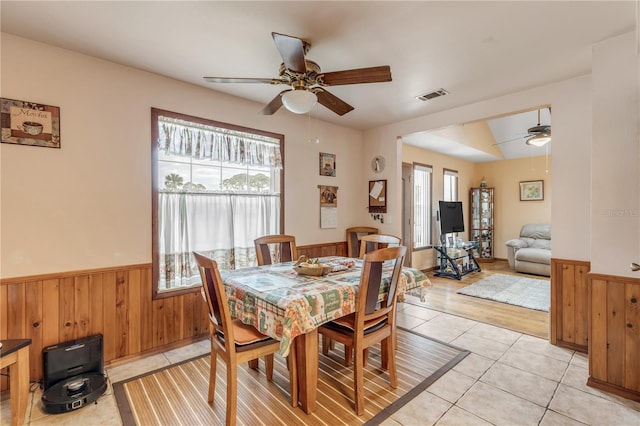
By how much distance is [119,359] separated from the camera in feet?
8.20

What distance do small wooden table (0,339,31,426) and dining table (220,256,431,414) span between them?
4.15ft

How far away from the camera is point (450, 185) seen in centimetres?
672

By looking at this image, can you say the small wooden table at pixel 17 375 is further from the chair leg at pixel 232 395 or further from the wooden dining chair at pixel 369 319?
the wooden dining chair at pixel 369 319

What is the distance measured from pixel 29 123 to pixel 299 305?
2.37m

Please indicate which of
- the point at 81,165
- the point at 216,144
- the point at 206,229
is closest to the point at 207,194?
the point at 206,229

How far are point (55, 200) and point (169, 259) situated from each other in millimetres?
977

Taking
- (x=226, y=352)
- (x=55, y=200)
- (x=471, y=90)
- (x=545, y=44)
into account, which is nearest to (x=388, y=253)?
(x=226, y=352)

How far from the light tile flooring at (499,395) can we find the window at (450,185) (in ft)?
13.4

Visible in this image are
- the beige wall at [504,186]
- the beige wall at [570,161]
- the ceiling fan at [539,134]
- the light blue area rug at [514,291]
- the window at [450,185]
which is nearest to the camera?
the beige wall at [570,161]

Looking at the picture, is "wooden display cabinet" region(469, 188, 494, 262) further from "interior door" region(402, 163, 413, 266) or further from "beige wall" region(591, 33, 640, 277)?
"beige wall" region(591, 33, 640, 277)

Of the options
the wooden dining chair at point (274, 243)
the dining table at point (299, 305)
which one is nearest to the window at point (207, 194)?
the wooden dining chair at point (274, 243)

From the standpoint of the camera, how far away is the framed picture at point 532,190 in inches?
263

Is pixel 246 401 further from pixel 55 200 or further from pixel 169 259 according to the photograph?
pixel 55 200

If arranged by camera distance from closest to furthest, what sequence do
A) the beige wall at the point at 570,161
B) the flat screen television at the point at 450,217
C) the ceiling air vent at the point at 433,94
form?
the beige wall at the point at 570,161, the ceiling air vent at the point at 433,94, the flat screen television at the point at 450,217
